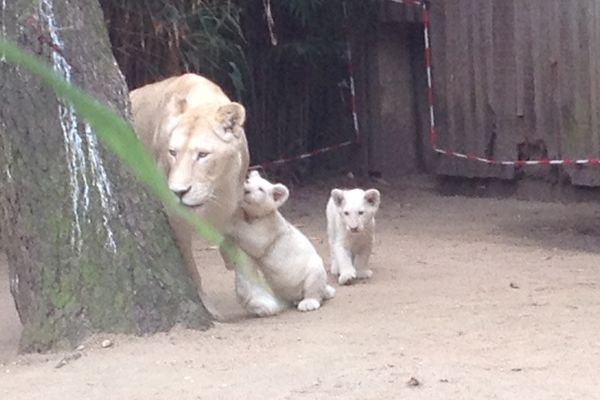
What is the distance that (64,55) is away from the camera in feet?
16.3

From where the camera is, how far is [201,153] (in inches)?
201

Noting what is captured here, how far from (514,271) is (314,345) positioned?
2.46 meters

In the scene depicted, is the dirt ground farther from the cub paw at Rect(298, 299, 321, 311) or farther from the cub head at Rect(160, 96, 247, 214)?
the cub head at Rect(160, 96, 247, 214)

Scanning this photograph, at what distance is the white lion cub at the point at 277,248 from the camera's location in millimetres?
5645

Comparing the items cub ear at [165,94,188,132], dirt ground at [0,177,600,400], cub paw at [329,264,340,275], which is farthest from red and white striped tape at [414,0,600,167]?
cub ear at [165,94,188,132]

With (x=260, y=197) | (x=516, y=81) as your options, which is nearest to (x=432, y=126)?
(x=516, y=81)

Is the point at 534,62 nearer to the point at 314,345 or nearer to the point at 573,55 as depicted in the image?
the point at 573,55

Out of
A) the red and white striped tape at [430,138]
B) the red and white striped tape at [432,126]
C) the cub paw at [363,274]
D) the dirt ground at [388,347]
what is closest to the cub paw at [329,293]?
the dirt ground at [388,347]

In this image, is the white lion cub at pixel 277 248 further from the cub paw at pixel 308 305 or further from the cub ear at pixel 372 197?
the cub ear at pixel 372 197

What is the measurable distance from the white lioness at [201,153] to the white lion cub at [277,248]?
0.51 ft

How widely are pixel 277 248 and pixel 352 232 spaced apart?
3.45ft

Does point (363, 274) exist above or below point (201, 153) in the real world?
below

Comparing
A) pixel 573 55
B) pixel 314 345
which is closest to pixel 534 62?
pixel 573 55

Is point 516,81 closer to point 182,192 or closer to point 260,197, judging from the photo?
point 260,197
